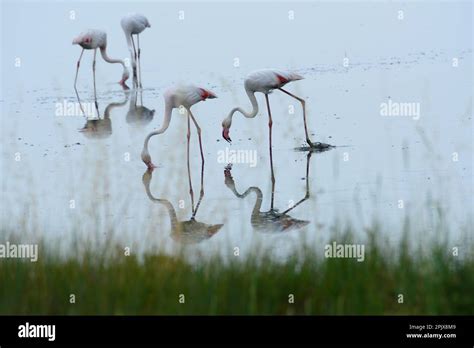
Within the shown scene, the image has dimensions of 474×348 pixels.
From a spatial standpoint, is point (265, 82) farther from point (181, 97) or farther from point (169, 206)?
point (169, 206)

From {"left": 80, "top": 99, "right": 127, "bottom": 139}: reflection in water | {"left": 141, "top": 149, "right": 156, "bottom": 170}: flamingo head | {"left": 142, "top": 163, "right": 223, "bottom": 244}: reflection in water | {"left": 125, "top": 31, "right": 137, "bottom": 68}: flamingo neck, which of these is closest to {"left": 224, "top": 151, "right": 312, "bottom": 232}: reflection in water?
{"left": 142, "top": 163, "right": 223, "bottom": 244}: reflection in water

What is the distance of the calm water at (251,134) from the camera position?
30.4 feet

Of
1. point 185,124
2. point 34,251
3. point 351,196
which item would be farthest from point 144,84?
point 34,251

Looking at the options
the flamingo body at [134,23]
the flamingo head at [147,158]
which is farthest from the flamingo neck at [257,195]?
the flamingo body at [134,23]

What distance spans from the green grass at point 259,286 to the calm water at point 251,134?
45cm

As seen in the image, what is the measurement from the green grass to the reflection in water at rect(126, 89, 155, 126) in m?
7.04

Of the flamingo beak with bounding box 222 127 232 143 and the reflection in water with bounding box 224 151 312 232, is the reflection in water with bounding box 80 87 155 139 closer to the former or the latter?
the flamingo beak with bounding box 222 127 232 143

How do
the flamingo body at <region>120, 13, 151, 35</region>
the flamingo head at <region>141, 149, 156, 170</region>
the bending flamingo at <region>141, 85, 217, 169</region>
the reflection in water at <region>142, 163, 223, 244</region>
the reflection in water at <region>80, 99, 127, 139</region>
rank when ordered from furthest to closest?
the flamingo body at <region>120, 13, 151, 35</region> < the reflection in water at <region>80, 99, 127, 139</region> < the bending flamingo at <region>141, 85, 217, 169</region> < the flamingo head at <region>141, 149, 156, 170</region> < the reflection in water at <region>142, 163, 223, 244</region>

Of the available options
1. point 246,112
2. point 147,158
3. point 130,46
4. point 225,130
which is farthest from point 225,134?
point 130,46

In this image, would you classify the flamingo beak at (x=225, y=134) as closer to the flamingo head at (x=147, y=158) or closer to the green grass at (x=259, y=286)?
the flamingo head at (x=147, y=158)

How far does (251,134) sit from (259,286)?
6.63 metres

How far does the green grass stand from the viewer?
643 centimetres

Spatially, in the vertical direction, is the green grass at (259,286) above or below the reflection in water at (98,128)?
below

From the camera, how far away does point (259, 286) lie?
6.57 meters
